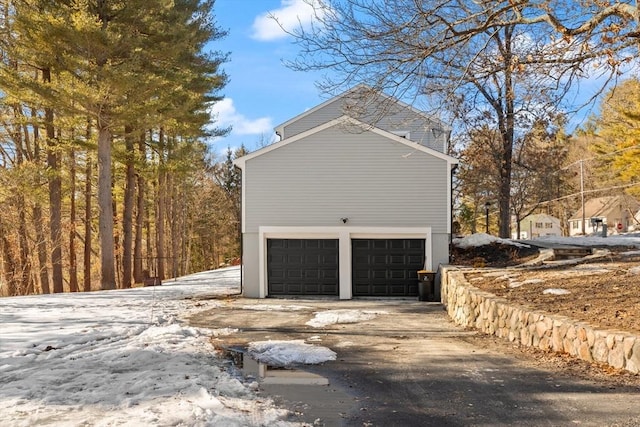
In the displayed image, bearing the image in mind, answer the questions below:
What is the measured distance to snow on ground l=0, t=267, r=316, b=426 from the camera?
12.3ft

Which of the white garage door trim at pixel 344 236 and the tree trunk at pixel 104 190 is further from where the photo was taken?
the tree trunk at pixel 104 190

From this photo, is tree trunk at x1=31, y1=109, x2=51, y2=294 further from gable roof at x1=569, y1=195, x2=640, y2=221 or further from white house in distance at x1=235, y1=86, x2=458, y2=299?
gable roof at x1=569, y1=195, x2=640, y2=221

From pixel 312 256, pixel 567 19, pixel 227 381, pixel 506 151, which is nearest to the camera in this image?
pixel 227 381

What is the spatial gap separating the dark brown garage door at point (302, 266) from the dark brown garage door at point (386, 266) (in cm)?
70

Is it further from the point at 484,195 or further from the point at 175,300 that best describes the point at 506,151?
the point at 175,300

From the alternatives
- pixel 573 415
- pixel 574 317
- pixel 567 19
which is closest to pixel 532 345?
pixel 574 317

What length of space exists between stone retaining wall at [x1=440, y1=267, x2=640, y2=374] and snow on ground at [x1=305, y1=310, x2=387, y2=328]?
1.80 meters

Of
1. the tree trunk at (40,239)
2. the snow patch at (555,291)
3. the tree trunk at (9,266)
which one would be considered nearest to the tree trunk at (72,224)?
the tree trunk at (40,239)

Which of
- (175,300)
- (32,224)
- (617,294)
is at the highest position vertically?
(32,224)

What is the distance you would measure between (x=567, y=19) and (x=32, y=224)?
20.7 metres

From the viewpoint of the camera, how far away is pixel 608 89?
687 centimetres

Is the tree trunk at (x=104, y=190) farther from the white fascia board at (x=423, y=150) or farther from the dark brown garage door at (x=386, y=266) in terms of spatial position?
the white fascia board at (x=423, y=150)

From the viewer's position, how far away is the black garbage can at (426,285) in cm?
1319

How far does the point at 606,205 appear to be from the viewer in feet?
128
